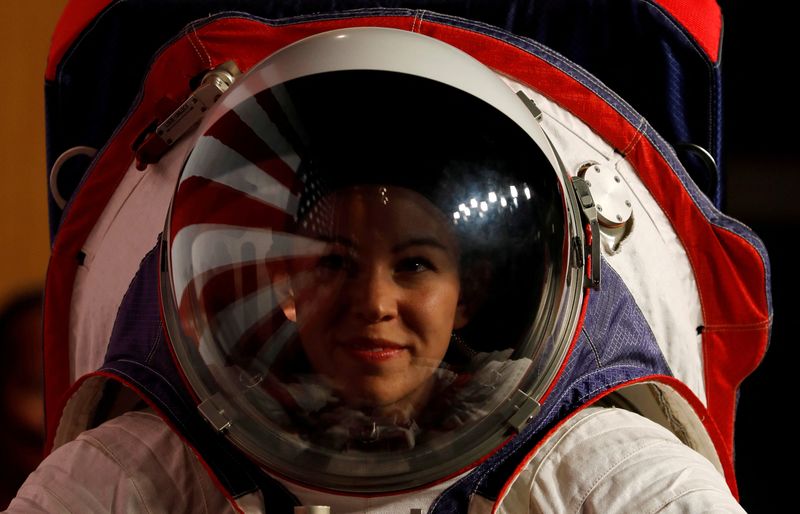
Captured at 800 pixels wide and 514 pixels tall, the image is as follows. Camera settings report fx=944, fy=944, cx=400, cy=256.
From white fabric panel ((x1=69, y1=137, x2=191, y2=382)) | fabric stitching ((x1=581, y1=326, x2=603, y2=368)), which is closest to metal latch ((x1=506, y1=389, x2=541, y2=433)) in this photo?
fabric stitching ((x1=581, y1=326, x2=603, y2=368))

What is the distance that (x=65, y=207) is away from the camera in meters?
0.91

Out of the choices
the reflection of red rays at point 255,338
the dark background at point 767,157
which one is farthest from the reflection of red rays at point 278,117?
the dark background at point 767,157

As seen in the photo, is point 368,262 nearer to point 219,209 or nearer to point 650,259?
point 219,209

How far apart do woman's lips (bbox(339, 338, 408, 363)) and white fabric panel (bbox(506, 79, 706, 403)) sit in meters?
0.27

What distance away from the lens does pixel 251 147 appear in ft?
2.07

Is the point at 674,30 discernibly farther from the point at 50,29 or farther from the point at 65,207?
the point at 50,29

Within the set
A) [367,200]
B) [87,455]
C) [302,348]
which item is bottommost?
[87,455]

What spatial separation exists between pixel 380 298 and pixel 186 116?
0.30 m

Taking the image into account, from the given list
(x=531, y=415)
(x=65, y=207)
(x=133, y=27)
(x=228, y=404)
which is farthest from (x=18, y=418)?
(x=531, y=415)

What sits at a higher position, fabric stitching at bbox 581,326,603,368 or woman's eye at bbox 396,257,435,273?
woman's eye at bbox 396,257,435,273

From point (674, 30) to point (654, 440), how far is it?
0.41 meters

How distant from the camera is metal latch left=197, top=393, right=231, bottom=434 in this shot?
2.21ft

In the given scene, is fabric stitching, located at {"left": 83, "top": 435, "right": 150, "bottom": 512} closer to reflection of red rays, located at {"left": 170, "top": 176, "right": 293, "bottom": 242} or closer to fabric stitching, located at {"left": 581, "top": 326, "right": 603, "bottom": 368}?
reflection of red rays, located at {"left": 170, "top": 176, "right": 293, "bottom": 242}

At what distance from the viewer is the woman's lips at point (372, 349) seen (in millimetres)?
621
